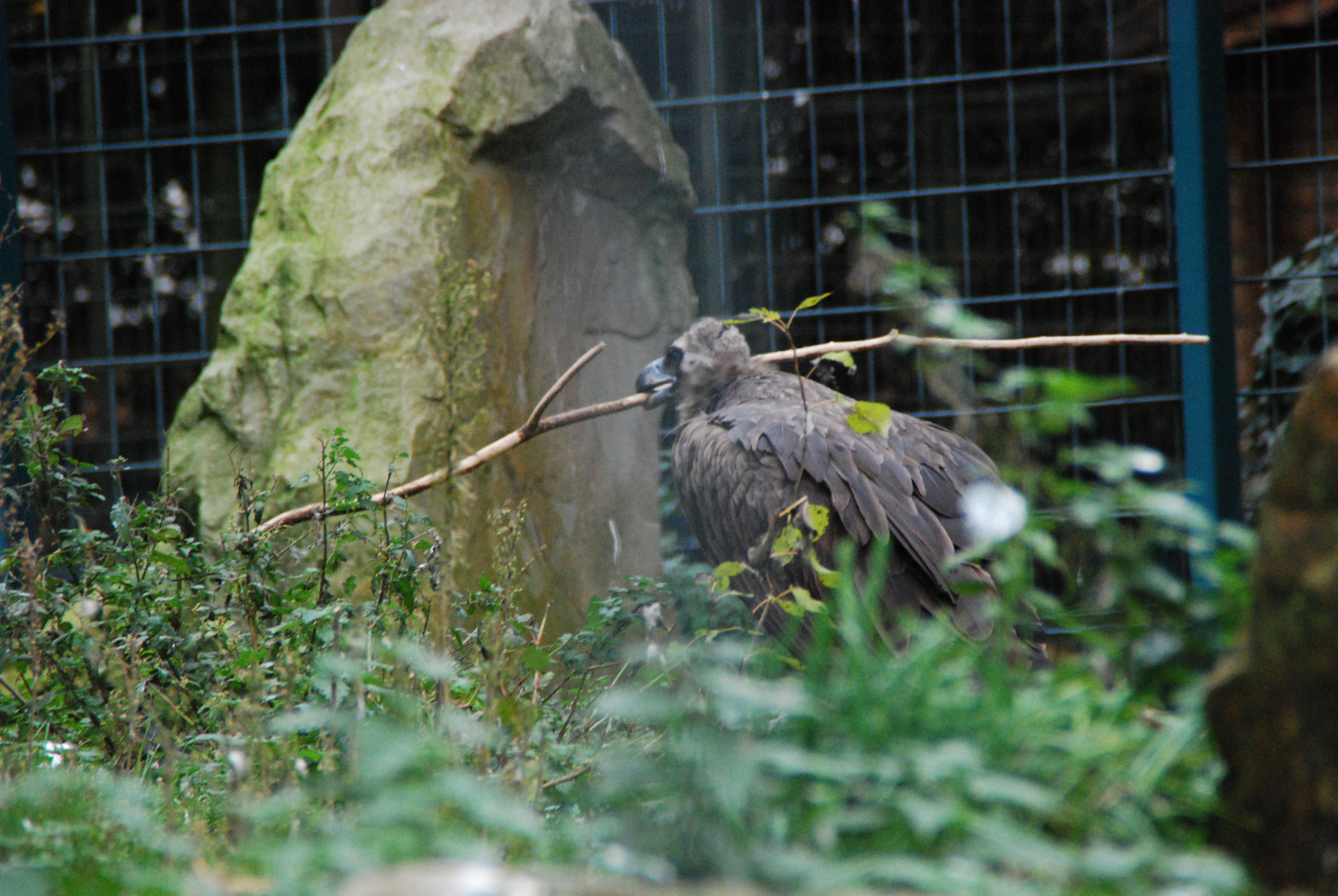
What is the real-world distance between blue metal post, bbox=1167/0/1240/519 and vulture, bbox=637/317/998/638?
0.75m

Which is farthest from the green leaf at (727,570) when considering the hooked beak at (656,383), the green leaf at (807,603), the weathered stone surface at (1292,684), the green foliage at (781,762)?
the hooked beak at (656,383)

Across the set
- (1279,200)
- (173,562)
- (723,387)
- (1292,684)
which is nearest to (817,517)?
(1292,684)

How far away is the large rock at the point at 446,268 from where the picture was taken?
3545 millimetres

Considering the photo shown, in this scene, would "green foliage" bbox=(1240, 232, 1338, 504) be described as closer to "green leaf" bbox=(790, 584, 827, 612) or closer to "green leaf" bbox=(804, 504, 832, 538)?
"green leaf" bbox=(804, 504, 832, 538)

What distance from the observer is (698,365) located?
11.4 feet

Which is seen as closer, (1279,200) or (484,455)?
(484,455)

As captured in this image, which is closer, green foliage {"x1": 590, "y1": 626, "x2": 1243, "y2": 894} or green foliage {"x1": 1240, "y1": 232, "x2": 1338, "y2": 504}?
green foliage {"x1": 590, "y1": 626, "x2": 1243, "y2": 894}

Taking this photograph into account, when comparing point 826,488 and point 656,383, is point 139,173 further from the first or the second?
point 826,488

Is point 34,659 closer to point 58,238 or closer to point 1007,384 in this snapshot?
point 1007,384

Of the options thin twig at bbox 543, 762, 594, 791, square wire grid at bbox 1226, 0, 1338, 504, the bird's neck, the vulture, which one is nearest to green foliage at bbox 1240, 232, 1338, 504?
square wire grid at bbox 1226, 0, 1338, 504

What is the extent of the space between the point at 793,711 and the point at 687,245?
3.18 metres

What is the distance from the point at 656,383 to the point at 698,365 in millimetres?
158

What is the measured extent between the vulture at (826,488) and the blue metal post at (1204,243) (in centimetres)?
75

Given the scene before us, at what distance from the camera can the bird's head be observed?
3449mm
